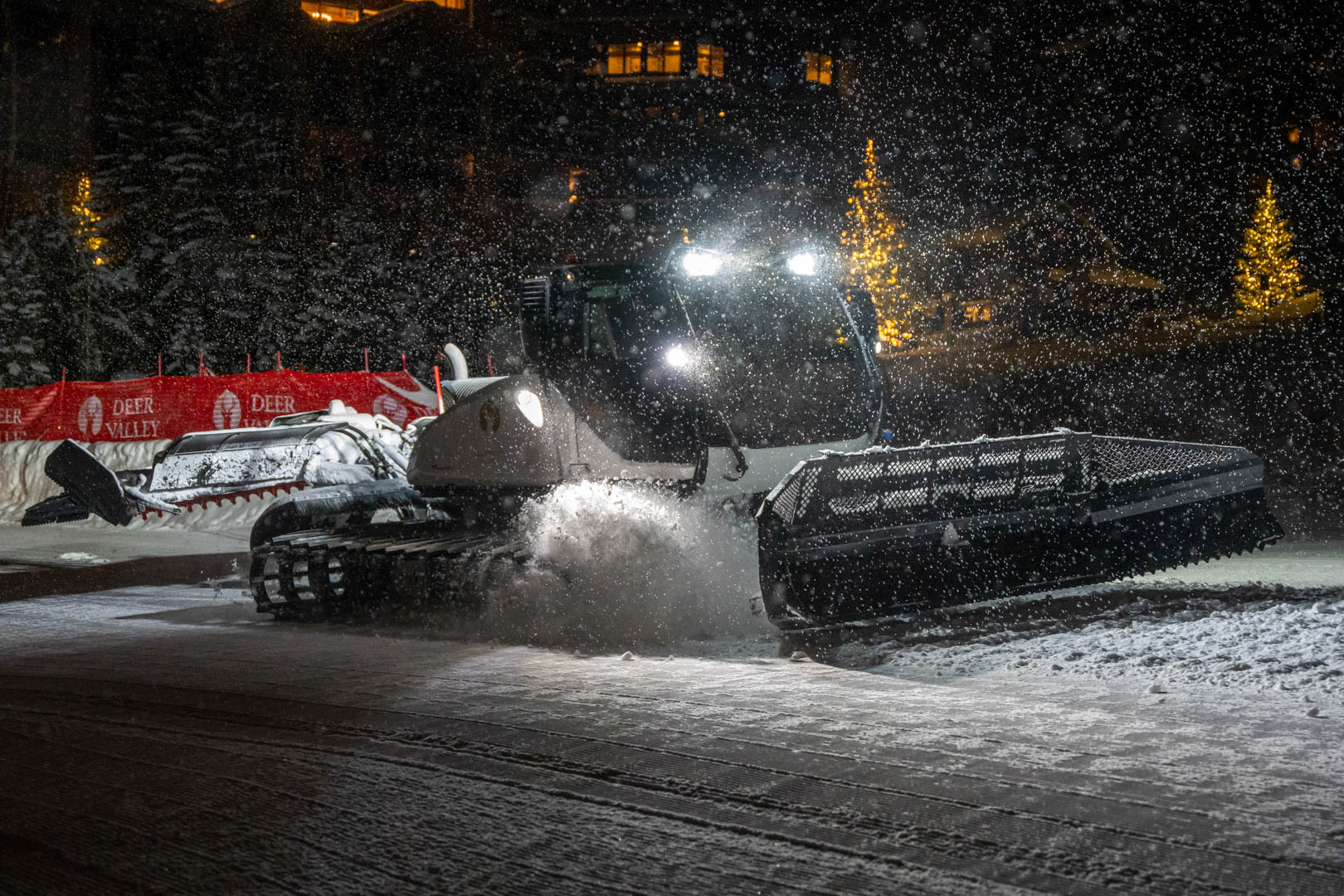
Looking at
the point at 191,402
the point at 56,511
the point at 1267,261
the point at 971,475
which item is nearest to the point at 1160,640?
the point at 971,475

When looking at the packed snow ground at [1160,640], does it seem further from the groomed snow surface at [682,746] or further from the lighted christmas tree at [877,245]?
the lighted christmas tree at [877,245]

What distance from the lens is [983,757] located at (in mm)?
3494

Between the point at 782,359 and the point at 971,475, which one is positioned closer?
the point at 971,475

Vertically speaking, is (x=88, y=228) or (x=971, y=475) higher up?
(x=88, y=228)

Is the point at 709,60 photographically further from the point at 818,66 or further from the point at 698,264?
the point at 698,264

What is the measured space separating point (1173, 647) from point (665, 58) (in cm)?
4881

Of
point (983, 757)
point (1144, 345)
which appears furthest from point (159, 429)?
point (1144, 345)

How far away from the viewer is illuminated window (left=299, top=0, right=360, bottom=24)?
43.8 metres

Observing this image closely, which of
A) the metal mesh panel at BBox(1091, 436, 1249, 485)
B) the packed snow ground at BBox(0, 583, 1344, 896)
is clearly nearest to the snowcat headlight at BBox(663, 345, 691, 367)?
the packed snow ground at BBox(0, 583, 1344, 896)

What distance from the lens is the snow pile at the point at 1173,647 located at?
4.48 meters

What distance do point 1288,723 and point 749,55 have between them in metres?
51.7

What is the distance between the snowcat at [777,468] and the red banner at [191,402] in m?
12.6

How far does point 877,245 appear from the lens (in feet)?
150

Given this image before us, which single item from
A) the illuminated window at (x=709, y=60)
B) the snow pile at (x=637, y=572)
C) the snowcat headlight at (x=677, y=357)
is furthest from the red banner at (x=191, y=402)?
the illuminated window at (x=709, y=60)
